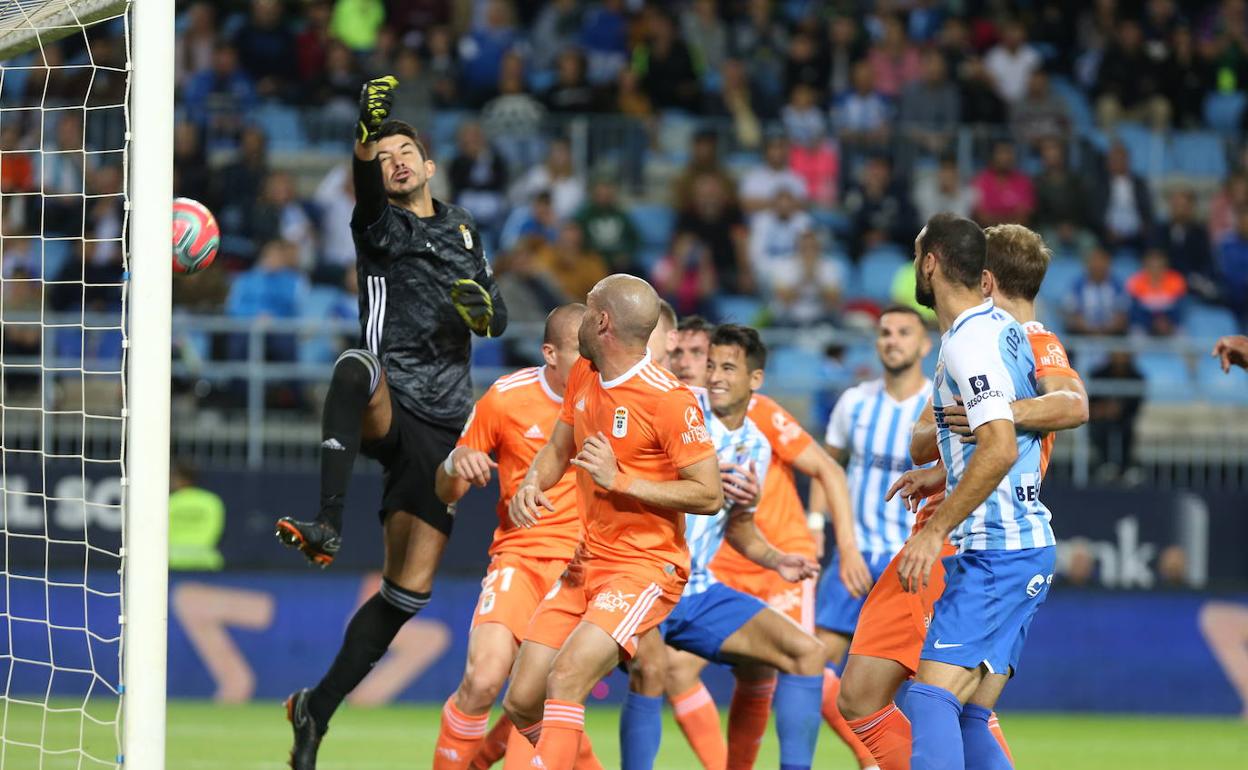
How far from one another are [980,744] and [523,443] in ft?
7.49

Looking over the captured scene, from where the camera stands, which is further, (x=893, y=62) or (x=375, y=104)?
(x=893, y=62)

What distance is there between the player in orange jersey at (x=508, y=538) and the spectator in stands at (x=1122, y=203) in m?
10.7

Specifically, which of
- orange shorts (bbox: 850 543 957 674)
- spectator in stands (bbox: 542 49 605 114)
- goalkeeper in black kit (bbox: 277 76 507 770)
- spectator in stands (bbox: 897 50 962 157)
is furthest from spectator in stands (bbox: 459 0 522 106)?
orange shorts (bbox: 850 543 957 674)

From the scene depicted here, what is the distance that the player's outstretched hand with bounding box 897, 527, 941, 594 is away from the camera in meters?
5.63

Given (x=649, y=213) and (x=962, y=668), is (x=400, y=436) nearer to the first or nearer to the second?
(x=962, y=668)

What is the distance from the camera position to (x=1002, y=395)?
566 cm

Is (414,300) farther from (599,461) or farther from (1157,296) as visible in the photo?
(1157,296)

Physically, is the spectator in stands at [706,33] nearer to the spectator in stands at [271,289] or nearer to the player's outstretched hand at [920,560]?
the spectator in stands at [271,289]

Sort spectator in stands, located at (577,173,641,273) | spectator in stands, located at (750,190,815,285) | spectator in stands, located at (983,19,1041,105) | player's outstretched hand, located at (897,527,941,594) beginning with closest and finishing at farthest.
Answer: player's outstretched hand, located at (897,527,941,594)
spectator in stands, located at (577,173,641,273)
spectator in stands, located at (750,190,815,285)
spectator in stands, located at (983,19,1041,105)

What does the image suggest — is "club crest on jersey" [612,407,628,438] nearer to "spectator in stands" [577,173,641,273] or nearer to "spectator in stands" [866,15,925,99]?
"spectator in stands" [577,173,641,273]

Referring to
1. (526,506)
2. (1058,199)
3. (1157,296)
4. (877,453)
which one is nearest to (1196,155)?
(1058,199)

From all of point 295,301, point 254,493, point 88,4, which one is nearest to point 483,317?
point 88,4

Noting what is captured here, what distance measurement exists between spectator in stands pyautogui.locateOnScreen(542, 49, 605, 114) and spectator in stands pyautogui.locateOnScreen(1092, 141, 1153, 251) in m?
4.99

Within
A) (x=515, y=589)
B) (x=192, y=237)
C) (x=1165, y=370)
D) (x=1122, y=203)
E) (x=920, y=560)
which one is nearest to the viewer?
(x=920, y=560)
